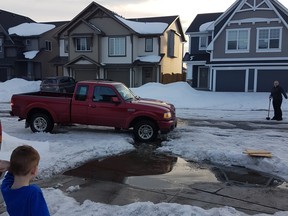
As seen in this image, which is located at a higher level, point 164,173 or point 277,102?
point 277,102

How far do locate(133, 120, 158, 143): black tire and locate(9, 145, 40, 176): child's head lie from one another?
8.10 meters

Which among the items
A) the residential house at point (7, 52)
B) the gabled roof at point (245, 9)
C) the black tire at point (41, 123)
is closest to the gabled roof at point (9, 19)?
the residential house at point (7, 52)

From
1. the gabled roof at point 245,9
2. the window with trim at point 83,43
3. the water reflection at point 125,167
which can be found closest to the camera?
the water reflection at point 125,167

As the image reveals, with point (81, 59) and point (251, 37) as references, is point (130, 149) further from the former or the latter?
point (81, 59)

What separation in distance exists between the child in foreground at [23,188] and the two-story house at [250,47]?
1091 inches

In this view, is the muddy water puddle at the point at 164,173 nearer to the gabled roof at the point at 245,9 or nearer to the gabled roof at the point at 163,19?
the gabled roof at the point at 245,9

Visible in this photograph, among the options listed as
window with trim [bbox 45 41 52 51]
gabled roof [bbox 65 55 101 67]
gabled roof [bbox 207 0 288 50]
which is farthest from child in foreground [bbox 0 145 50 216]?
A: window with trim [bbox 45 41 52 51]

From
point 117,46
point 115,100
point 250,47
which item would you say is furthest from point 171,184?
point 117,46

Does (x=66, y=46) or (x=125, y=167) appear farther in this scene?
(x=66, y=46)

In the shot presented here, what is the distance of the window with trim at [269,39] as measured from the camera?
2758 cm

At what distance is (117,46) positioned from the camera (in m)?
37.0

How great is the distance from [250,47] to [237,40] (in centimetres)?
124

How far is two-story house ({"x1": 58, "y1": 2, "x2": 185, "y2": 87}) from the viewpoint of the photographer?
119ft

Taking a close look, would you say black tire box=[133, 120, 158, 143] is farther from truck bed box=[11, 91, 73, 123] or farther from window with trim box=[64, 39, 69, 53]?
window with trim box=[64, 39, 69, 53]
